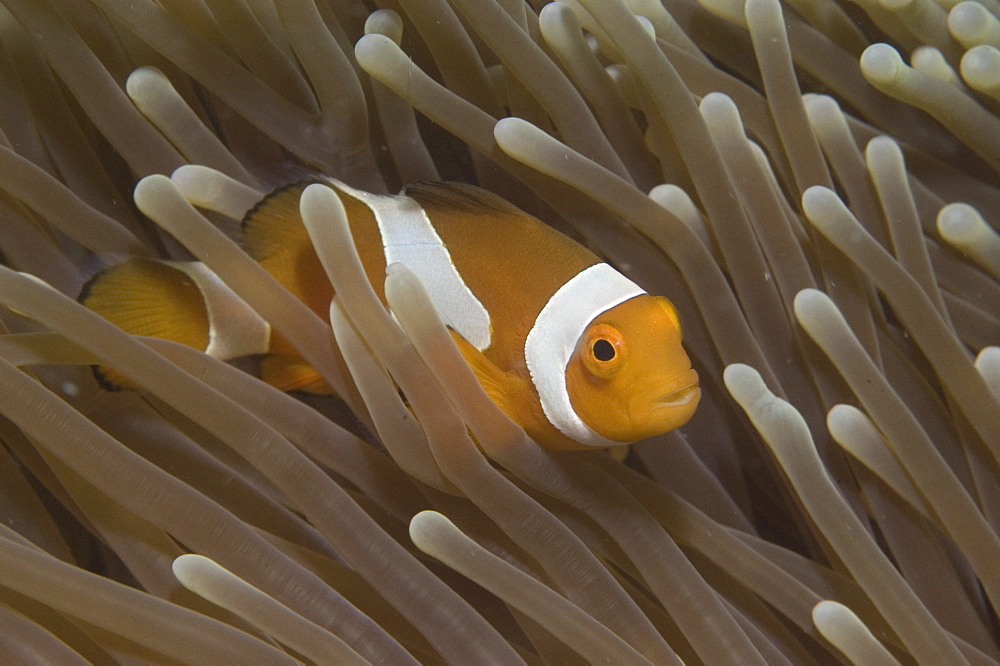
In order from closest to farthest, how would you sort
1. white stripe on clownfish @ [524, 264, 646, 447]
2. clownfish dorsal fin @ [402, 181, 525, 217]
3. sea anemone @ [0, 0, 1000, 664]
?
sea anemone @ [0, 0, 1000, 664] → white stripe on clownfish @ [524, 264, 646, 447] → clownfish dorsal fin @ [402, 181, 525, 217]

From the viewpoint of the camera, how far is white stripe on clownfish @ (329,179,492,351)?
1.05m

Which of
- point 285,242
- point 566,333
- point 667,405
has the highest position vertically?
point 285,242

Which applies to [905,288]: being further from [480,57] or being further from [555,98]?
[480,57]

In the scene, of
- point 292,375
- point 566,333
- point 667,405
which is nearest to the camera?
point 667,405

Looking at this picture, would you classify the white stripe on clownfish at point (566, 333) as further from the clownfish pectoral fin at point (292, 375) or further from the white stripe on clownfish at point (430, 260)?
the clownfish pectoral fin at point (292, 375)

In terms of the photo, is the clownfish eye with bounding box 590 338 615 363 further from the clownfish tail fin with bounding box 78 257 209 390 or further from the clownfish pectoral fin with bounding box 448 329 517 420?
the clownfish tail fin with bounding box 78 257 209 390

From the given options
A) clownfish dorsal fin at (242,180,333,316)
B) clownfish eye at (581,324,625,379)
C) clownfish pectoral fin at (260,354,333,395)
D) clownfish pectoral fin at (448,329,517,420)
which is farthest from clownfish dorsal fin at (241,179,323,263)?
clownfish eye at (581,324,625,379)

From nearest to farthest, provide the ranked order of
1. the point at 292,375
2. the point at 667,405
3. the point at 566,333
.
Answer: the point at 667,405, the point at 566,333, the point at 292,375

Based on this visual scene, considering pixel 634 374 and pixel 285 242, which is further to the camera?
pixel 285 242

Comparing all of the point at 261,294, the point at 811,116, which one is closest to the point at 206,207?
the point at 261,294

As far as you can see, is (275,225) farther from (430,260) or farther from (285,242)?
(430,260)

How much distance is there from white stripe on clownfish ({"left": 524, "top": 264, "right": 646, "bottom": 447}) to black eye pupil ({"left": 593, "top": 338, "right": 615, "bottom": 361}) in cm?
5

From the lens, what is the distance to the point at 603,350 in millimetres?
925

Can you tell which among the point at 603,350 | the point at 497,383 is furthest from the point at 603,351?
the point at 497,383
